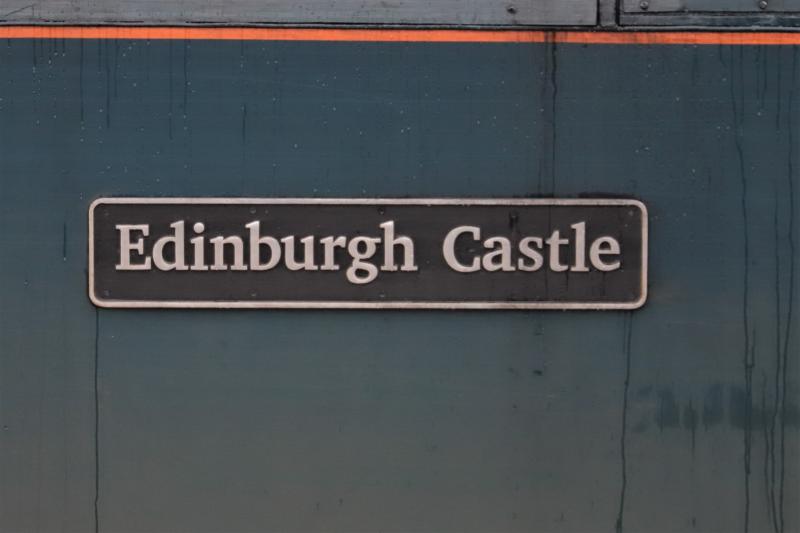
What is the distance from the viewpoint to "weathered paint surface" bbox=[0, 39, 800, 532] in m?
2.35

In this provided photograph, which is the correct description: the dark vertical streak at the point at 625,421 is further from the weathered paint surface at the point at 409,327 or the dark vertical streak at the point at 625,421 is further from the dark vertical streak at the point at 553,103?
the dark vertical streak at the point at 553,103

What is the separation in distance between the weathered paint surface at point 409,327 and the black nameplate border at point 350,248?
0.11ft

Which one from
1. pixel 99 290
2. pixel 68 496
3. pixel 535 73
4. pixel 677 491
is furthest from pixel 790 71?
pixel 68 496

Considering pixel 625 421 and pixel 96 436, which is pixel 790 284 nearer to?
pixel 625 421

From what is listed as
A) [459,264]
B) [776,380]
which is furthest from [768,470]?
[459,264]

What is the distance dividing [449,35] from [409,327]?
0.60m

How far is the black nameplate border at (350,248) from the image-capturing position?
7.67ft

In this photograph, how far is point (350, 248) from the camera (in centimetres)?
234

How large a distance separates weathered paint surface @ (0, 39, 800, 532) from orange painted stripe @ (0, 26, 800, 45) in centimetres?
2

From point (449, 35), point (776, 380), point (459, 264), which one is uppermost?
point (449, 35)

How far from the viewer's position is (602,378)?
7.75 ft

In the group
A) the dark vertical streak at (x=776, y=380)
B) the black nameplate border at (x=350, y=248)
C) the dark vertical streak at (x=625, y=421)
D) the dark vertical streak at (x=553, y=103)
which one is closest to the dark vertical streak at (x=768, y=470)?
the dark vertical streak at (x=776, y=380)

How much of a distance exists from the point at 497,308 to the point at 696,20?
2.34 feet

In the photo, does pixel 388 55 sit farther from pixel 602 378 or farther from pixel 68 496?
pixel 68 496
